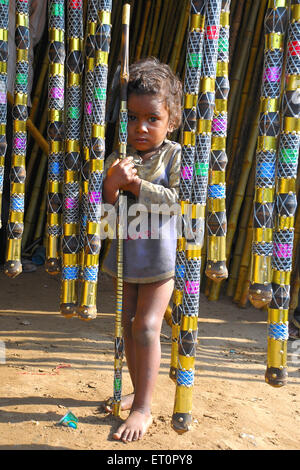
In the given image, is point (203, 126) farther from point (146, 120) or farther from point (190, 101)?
point (146, 120)

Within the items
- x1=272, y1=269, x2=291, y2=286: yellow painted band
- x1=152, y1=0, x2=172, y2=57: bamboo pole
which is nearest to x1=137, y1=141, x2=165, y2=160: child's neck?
x1=272, y1=269, x2=291, y2=286: yellow painted band

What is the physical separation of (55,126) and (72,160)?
109 mm

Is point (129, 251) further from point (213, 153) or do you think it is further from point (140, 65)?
point (140, 65)

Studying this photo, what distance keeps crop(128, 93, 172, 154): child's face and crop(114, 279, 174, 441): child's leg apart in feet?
1.46

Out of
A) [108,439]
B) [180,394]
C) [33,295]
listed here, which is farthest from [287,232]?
[33,295]

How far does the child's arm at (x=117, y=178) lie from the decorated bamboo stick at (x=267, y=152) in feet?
1.21

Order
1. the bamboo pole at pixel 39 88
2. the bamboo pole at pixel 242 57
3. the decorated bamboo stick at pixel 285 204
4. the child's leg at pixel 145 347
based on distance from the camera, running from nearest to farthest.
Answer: the decorated bamboo stick at pixel 285 204 < the child's leg at pixel 145 347 < the bamboo pole at pixel 242 57 < the bamboo pole at pixel 39 88

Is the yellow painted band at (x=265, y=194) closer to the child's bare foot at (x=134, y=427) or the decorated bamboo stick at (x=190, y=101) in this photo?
the decorated bamboo stick at (x=190, y=101)

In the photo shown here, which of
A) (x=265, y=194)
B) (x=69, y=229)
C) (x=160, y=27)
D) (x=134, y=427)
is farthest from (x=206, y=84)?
(x=160, y=27)

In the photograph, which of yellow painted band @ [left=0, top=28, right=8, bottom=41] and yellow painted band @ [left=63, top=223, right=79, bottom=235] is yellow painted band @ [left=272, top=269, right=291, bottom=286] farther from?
yellow painted band @ [left=0, top=28, right=8, bottom=41]

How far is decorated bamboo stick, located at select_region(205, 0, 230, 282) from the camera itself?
1.39m

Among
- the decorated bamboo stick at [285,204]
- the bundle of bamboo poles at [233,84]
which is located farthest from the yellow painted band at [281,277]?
the bundle of bamboo poles at [233,84]

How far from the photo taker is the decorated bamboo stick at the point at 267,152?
1260mm

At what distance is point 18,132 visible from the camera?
4.89ft
